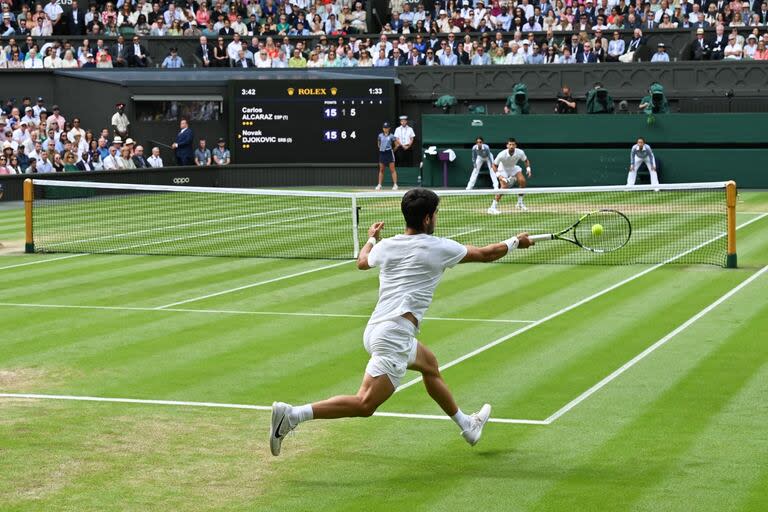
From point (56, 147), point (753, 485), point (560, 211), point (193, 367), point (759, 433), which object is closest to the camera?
point (753, 485)

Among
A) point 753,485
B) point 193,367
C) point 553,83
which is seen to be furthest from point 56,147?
point 753,485

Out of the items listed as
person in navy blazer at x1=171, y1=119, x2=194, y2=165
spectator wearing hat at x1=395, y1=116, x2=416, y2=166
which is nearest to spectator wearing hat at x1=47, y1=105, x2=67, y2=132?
person in navy blazer at x1=171, y1=119, x2=194, y2=165

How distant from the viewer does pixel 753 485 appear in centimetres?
876

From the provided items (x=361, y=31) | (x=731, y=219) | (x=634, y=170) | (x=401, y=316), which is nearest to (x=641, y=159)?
(x=634, y=170)

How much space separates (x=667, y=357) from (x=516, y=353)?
1595 mm

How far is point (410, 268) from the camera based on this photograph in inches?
364

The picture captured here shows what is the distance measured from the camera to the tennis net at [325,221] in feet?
77.5

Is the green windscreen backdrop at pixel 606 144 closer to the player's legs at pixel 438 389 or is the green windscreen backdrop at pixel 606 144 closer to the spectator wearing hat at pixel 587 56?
the spectator wearing hat at pixel 587 56

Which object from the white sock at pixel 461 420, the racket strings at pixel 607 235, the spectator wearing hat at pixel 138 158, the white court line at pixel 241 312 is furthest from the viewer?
the spectator wearing hat at pixel 138 158

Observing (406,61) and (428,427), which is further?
(406,61)

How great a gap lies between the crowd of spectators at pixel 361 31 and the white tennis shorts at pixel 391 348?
1366 inches

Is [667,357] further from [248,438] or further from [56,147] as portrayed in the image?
[56,147]

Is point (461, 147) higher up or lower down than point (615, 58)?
lower down

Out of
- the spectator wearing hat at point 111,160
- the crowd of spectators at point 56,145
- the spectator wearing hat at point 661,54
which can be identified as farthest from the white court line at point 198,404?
the spectator wearing hat at point 661,54
